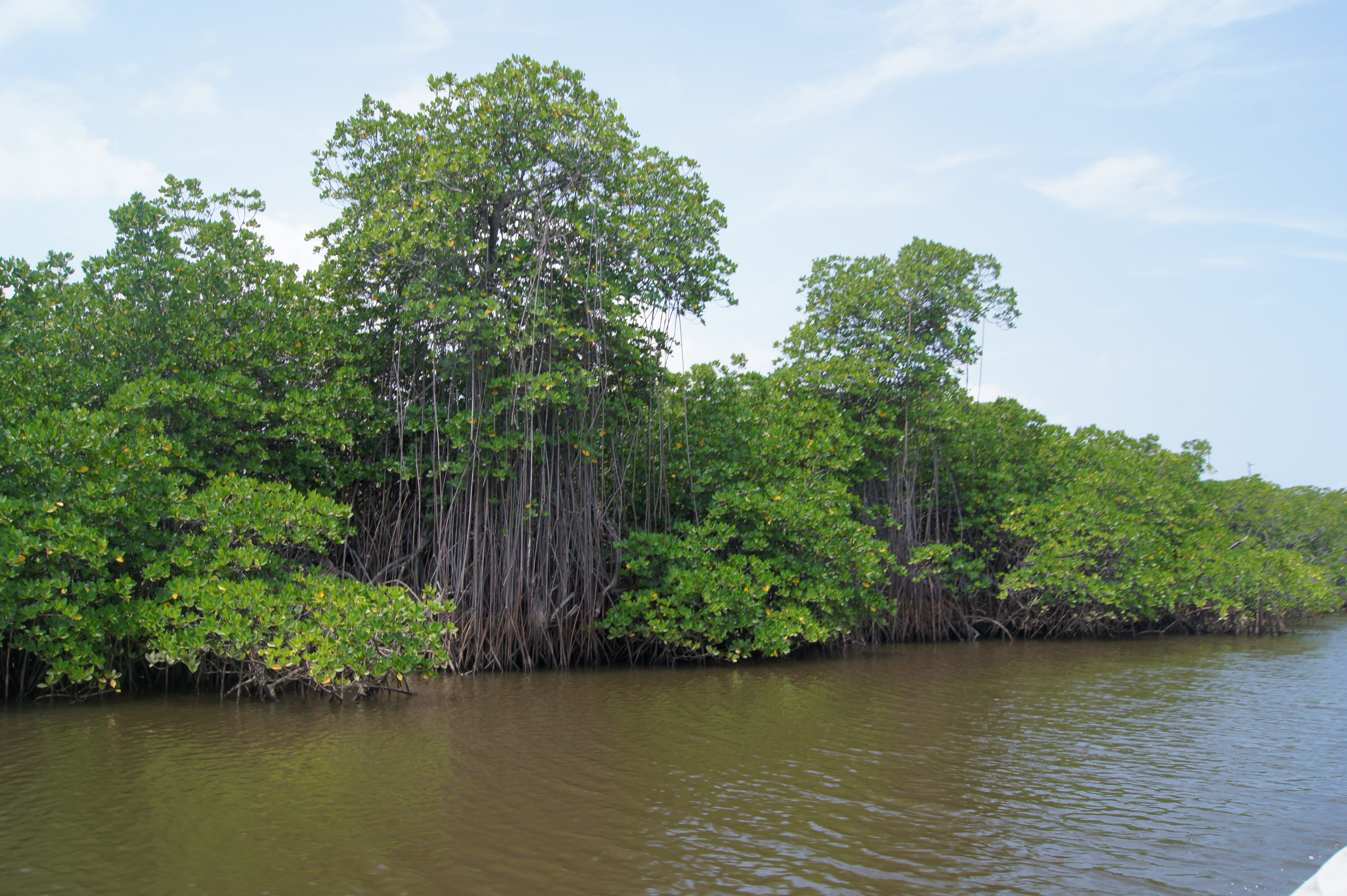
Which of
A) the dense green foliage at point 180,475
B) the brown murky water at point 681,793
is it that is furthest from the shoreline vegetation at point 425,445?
the brown murky water at point 681,793

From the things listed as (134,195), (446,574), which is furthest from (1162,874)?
(134,195)

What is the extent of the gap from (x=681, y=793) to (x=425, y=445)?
614cm

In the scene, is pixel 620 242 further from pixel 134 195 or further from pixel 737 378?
pixel 134 195

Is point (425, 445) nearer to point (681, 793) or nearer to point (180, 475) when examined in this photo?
point (180, 475)

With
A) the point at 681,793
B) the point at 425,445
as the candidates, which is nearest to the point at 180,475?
the point at 425,445

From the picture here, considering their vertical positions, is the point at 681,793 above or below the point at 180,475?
below

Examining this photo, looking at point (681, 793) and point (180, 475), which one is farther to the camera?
point (180, 475)

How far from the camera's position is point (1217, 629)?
48.9ft

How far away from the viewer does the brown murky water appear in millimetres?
3934

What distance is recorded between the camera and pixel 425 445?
33.5 feet

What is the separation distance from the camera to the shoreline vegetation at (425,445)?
745cm

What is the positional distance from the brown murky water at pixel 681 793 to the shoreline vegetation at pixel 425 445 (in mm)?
939

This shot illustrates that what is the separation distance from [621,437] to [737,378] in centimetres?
210

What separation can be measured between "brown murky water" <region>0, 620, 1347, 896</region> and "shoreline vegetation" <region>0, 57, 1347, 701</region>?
0.94 meters
